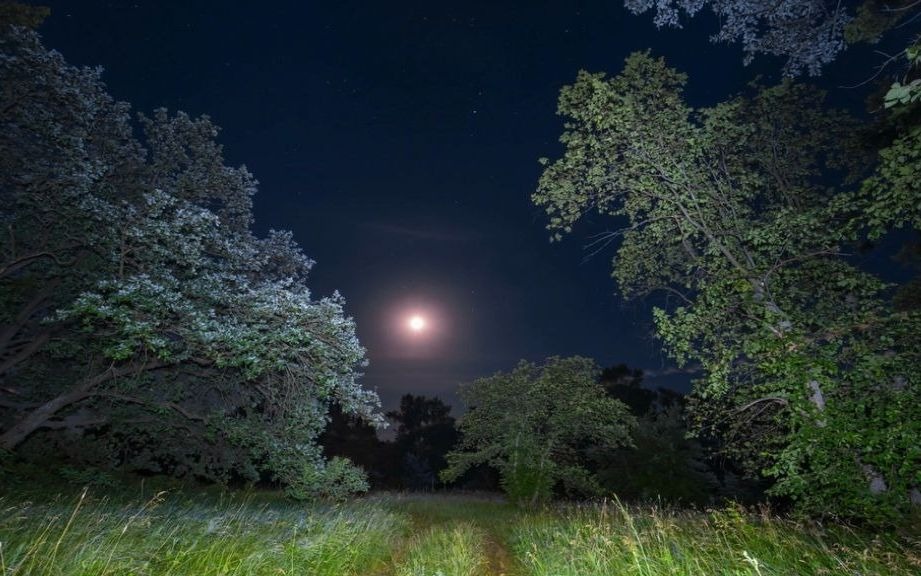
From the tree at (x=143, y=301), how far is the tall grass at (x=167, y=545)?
11.0ft

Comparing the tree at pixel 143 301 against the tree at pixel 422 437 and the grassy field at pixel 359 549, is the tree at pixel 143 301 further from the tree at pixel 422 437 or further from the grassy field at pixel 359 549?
the tree at pixel 422 437

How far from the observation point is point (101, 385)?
43.8 ft

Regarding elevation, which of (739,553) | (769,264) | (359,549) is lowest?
(359,549)

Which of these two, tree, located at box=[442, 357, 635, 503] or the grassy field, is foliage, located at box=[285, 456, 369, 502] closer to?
the grassy field

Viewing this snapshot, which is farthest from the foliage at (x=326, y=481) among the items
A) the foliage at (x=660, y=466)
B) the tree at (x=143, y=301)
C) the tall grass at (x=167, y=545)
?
the foliage at (x=660, y=466)

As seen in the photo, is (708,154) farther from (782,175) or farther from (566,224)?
(566,224)

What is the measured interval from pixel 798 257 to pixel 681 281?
3.66 meters

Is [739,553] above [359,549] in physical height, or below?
above

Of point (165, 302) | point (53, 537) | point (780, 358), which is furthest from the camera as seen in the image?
point (165, 302)

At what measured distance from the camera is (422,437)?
273ft

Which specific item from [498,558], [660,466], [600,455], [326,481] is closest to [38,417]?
[326,481]

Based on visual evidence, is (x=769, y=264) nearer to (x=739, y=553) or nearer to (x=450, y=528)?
(x=739, y=553)

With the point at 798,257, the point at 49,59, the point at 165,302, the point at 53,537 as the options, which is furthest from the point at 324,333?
the point at 798,257

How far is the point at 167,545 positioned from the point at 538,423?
80.2 feet
